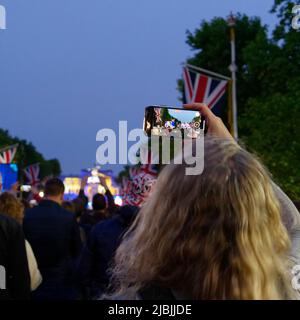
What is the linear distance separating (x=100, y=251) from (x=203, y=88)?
13.1 m

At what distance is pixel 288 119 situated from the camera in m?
25.7

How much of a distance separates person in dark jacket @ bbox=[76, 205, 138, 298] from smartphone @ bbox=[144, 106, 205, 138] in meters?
3.23

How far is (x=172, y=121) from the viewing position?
2982 millimetres

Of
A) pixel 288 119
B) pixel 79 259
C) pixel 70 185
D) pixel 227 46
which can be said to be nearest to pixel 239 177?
pixel 79 259

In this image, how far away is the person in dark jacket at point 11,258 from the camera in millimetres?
4672

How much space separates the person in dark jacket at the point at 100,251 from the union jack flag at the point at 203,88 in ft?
39.5

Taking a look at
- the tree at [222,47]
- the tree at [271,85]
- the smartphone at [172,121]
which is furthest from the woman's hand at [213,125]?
the tree at [222,47]

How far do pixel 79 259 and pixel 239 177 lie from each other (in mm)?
4863

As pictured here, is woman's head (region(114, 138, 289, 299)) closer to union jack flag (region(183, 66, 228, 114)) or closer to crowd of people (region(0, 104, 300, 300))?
crowd of people (region(0, 104, 300, 300))

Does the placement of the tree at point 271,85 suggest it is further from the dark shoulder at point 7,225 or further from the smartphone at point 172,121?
the smartphone at point 172,121

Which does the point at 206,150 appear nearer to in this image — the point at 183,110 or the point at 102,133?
the point at 183,110

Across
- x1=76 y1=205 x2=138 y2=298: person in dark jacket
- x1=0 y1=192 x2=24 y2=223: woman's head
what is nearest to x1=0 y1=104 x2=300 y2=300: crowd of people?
x1=76 y1=205 x2=138 y2=298: person in dark jacket

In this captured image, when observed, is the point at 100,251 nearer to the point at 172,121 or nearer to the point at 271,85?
the point at 172,121
